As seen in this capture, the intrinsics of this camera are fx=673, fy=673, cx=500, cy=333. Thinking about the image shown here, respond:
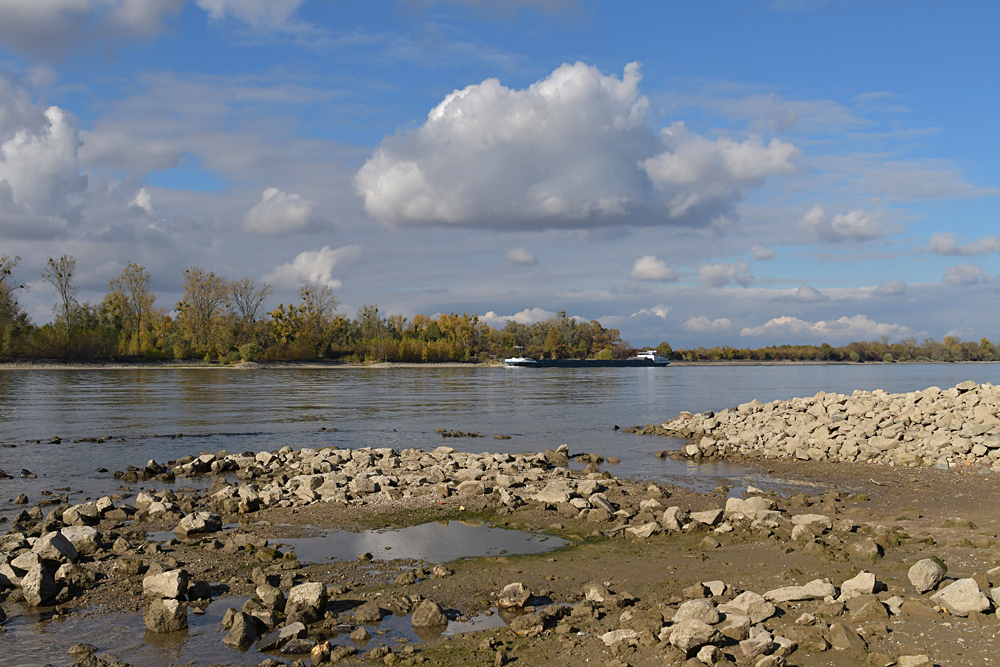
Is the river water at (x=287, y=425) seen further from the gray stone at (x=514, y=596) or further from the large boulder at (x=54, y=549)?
the gray stone at (x=514, y=596)

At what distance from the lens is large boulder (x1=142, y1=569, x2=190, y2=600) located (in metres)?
8.27

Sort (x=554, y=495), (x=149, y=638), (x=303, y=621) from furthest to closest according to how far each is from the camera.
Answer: (x=554, y=495), (x=303, y=621), (x=149, y=638)

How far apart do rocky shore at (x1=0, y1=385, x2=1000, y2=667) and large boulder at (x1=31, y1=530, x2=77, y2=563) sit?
0.03 metres

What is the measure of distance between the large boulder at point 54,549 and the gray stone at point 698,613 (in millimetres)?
8106

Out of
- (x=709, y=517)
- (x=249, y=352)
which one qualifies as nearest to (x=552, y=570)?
(x=709, y=517)

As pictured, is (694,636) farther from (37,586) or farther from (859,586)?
(37,586)

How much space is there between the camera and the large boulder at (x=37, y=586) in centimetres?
816

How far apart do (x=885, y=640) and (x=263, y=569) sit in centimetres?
761

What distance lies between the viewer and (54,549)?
363 inches

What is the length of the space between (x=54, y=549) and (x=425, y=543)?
17.1ft

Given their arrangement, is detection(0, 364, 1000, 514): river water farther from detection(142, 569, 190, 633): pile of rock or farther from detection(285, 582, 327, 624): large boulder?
detection(285, 582, 327, 624): large boulder

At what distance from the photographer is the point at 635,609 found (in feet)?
24.6

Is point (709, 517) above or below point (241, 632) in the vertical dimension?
above

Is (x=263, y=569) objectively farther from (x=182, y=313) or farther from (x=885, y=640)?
(x=182, y=313)
